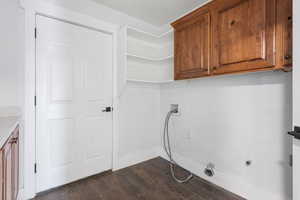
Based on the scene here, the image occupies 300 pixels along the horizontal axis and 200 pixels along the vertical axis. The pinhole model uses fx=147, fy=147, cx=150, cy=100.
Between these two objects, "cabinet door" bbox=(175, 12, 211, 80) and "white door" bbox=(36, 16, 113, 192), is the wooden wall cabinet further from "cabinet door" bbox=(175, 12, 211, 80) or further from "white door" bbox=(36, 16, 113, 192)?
"white door" bbox=(36, 16, 113, 192)

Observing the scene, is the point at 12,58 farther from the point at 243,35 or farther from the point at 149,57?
the point at 243,35

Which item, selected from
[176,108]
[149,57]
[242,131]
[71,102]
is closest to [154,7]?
[149,57]

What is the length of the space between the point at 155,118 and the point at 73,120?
4.64 feet

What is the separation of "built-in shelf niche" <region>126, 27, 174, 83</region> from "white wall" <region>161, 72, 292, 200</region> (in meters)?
0.54

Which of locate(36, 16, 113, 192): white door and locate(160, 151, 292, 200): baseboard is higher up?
locate(36, 16, 113, 192): white door

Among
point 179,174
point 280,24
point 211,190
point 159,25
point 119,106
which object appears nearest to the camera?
point 280,24

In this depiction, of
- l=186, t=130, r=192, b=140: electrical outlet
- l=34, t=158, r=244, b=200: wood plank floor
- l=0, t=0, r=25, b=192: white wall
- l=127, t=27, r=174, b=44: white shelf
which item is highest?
l=127, t=27, r=174, b=44: white shelf

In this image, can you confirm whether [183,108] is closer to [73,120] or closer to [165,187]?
[165,187]

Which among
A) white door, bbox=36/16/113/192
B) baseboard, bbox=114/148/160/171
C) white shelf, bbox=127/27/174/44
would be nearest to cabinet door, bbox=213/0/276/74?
white shelf, bbox=127/27/174/44

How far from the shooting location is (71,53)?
192 centimetres

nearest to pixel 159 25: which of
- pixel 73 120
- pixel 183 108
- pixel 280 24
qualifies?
pixel 183 108

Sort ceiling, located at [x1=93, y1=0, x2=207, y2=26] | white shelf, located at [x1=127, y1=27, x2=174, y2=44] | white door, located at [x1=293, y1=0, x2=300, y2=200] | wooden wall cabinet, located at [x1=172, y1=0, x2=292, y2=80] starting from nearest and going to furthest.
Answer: white door, located at [x1=293, y1=0, x2=300, y2=200], wooden wall cabinet, located at [x1=172, y1=0, x2=292, y2=80], ceiling, located at [x1=93, y1=0, x2=207, y2=26], white shelf, located at [x1=127, y1=27, x2=174, y2=44]

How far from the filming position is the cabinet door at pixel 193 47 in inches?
67.5

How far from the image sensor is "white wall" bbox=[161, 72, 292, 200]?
1409 mm
